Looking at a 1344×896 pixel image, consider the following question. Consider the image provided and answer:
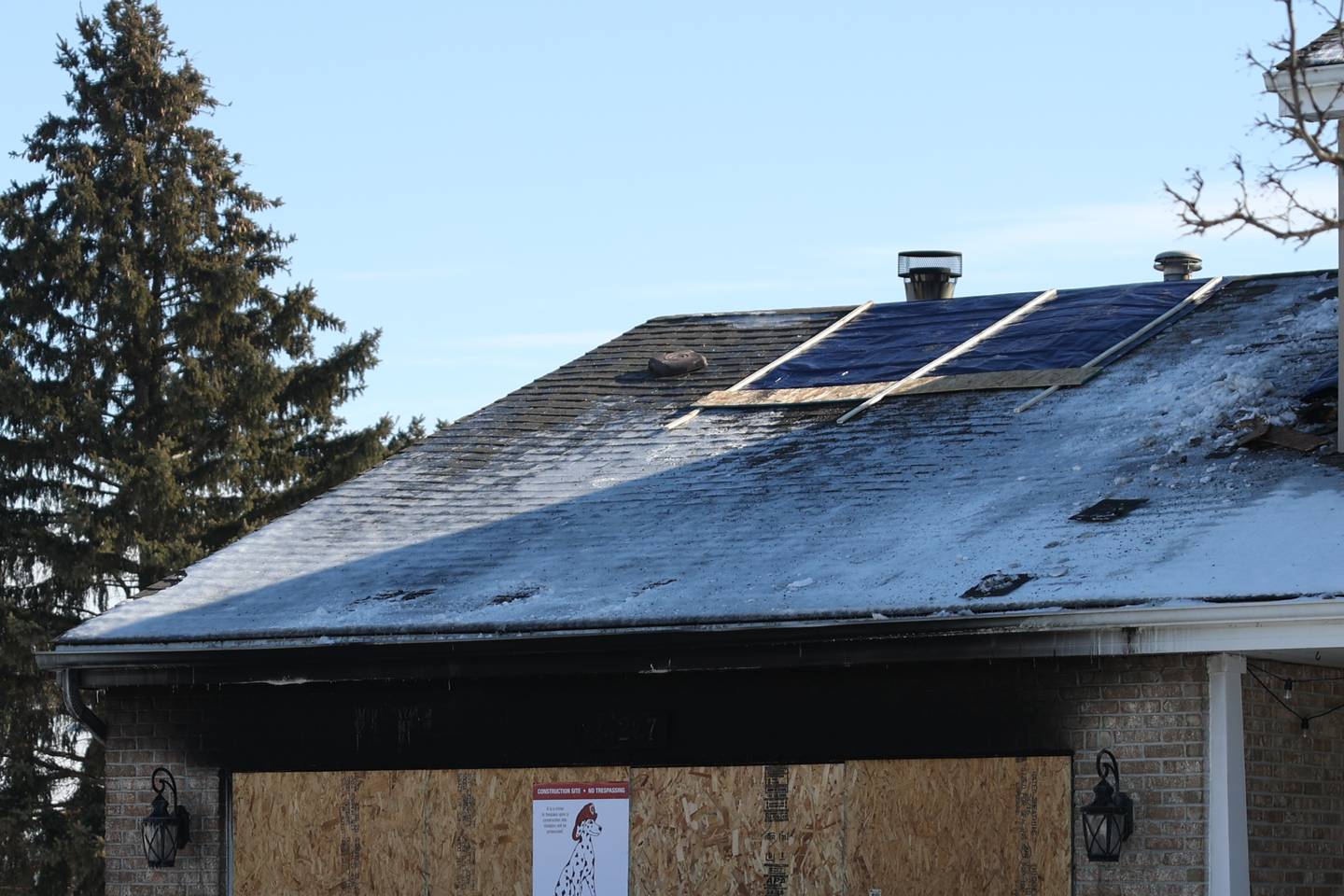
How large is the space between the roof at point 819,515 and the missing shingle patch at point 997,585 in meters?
0.03

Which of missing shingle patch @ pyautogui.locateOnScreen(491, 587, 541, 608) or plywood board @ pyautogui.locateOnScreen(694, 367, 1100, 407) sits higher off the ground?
plywood board @ pyautogui.locateOnScreen(694, 367, 1100, 407)

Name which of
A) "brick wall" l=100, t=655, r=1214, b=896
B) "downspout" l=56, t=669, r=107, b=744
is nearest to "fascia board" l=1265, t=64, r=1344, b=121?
"brick wall" l=100, t=655, r=1214, b=896

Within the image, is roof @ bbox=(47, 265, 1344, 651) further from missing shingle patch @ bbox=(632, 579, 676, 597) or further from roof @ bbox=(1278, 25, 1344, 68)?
roof @ bbox=(1278, 25, 1344, 68)

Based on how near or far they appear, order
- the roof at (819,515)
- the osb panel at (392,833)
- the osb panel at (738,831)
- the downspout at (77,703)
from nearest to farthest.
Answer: the roof at (819,515)
the osb panel at (738,831)
the osb panel at (392,833)
the downspout at (77,703)

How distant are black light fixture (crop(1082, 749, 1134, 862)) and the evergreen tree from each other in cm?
1907

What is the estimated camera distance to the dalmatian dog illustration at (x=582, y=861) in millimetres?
12672

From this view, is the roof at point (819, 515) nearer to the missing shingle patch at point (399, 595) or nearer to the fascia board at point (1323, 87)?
the missing shingle patch at point (399, 595)

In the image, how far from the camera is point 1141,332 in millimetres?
16000

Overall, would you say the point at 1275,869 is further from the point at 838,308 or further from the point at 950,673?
the point at 838,308

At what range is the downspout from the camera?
13602 mm

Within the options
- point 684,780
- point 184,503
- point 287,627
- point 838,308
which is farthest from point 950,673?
point 184,503

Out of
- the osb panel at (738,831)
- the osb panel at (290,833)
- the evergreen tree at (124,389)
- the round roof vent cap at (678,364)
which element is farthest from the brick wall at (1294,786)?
the evergreen tree at (124,389)

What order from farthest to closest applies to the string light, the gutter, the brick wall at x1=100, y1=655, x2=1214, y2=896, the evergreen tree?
the evergreen tree
the string light
the brick wall at x1=100, y1=655, x2=1214, y2=896
the gutter

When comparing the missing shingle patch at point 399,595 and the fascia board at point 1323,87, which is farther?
the missing shingle patch at point 399,595
